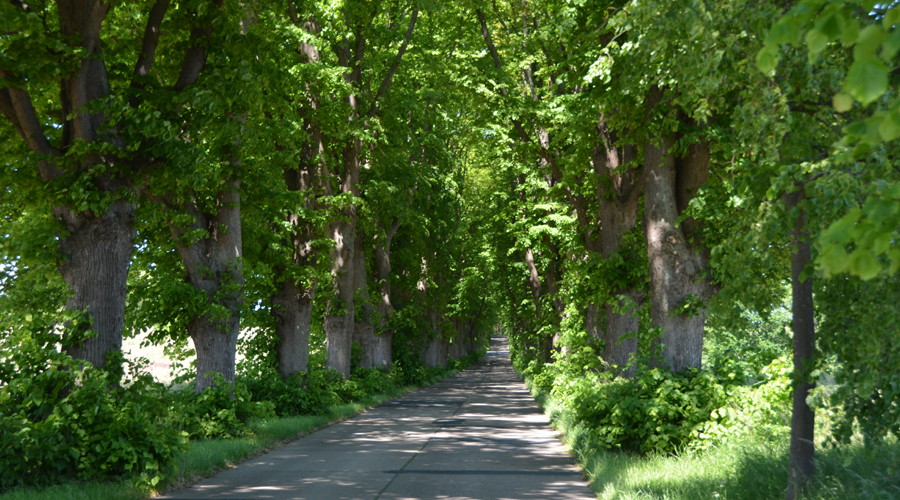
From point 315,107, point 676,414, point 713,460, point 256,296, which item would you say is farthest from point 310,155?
point 713,460

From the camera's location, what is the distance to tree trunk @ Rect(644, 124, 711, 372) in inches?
458

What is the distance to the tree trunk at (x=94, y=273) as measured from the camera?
970 cm

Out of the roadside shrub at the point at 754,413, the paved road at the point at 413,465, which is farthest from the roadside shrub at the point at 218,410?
the roadside shrub at the point at 754,413

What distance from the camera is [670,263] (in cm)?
1166

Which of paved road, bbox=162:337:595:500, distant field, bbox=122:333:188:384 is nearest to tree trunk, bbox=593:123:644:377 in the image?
paved road, bbox=162:337:595:500

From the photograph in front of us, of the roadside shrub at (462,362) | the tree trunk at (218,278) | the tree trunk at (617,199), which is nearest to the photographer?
the tree trunk at (218,278)

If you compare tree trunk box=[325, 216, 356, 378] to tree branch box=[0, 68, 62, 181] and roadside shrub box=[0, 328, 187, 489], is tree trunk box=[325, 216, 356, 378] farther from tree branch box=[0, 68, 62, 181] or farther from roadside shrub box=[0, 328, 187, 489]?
roadside shrub box=[0, 328, 187, 489]

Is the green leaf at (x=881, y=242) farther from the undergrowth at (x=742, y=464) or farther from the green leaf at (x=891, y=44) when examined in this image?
the undergrowth at (x=742, y=464)

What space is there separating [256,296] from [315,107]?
18.8ft

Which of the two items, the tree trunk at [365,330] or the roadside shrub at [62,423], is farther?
the tree trunk at [365,330]

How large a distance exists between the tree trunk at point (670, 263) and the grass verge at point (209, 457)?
291 inches

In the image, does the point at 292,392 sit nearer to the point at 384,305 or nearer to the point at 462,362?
the point at 384,305

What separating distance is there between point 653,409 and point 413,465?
13.3 feet

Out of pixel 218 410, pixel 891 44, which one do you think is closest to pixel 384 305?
pixel 218 410
